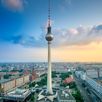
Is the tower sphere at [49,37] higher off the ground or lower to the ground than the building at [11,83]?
higher

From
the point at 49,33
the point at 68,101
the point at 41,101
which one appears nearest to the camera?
the point at 68,101

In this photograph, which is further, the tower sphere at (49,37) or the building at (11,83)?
the building at (11,83)

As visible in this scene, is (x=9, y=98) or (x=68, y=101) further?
(x=9, y=98)

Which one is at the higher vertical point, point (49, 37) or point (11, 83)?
point (49, 37)

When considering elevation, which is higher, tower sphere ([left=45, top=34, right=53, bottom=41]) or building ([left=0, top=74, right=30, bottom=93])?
tower sphere ([left=45, top=34, right=53, bottom=41])

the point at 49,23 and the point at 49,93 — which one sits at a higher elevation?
the point at 49,23

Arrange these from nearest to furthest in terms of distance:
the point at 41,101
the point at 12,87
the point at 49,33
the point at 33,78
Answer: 1. the point at 41,101
2. the point at 49,33
3. the point at 12,87
4. the point at 33,78

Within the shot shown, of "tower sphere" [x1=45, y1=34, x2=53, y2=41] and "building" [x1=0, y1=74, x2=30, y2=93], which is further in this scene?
"building" [x1=0, y1=74, x2=30, y2=93]

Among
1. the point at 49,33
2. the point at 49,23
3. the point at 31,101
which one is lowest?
the point at 31,101

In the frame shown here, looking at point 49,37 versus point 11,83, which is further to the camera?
point 11,83

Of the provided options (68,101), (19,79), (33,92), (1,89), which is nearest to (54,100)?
(68,101)

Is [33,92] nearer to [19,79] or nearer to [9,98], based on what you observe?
[9,98]
